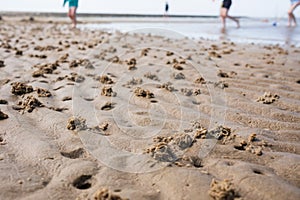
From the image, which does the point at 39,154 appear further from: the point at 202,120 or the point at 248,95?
the point at 248,95

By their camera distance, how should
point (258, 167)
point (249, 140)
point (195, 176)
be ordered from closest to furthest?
point (195, 176)
point (258, 167)
point (249, 140)

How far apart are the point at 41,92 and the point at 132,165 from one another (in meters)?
2.15

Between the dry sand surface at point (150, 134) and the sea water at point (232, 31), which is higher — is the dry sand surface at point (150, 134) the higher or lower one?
the lower one

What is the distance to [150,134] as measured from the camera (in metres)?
3.04

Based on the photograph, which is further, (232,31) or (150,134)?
(232,31)

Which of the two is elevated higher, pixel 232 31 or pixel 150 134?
pixel 232 31

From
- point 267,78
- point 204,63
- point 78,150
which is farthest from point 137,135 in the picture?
point 204,63

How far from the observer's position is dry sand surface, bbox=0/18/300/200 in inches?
85.2

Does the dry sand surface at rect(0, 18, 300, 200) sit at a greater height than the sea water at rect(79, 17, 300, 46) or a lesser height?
lesser

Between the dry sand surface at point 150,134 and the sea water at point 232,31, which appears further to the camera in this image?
the sea water at point 232,31

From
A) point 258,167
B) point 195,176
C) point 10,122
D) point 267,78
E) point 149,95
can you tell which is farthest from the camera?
point 267,78

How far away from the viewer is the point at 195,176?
87.7 inches

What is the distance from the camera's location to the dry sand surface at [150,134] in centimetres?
216

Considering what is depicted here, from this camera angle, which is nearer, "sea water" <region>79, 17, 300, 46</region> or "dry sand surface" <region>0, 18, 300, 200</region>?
"dry sand surface" <region>0, 18, 300, 200</region>
